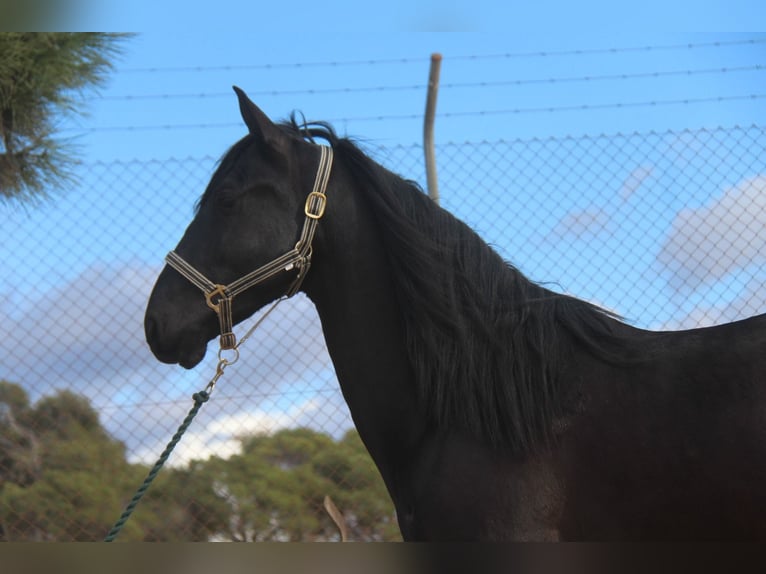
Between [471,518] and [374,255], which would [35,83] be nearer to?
[374,255]

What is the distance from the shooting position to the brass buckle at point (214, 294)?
6.80 ft

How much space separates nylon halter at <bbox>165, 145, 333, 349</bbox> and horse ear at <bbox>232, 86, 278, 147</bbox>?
0.18 meters

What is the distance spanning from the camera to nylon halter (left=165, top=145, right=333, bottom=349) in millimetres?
2076

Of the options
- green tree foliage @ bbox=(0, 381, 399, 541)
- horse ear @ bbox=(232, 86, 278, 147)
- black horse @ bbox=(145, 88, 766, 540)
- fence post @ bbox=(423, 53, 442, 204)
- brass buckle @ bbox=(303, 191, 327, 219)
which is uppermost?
fence post @ bbox=(423, 53, 442, 204)

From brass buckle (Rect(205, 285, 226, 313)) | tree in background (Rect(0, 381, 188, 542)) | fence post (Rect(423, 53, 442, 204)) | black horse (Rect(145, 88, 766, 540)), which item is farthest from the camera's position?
tree in background (Rect(0, 381, 188, 542))

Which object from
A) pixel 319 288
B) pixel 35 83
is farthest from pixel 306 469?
pixel 35 83

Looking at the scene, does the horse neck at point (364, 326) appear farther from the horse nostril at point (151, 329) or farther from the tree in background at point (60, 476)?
the tree in background at point (60, 476)

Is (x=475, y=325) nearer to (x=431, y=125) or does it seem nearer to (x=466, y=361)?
(x=466, y=361)

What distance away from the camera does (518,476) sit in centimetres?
191

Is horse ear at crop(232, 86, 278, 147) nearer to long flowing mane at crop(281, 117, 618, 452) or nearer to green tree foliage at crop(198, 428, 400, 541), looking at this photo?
long flowing mane at crop(281, 117, 618, 452)

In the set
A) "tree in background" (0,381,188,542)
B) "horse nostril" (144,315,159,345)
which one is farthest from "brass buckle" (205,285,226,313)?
"tree in background" (0,381,188,542)

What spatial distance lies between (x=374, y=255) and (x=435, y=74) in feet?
5.86

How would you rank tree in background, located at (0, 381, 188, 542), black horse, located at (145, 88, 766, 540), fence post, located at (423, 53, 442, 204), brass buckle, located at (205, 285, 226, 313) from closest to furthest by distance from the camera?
black horse, located at (145, 88, 766, 540)
brass buckle, located at (205, 285, 226, 313)
fence post, located at (423, 53, 442, 204)
tree in background, located at (0, 381, 188, 542)

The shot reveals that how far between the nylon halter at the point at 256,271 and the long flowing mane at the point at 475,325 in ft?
0.55
